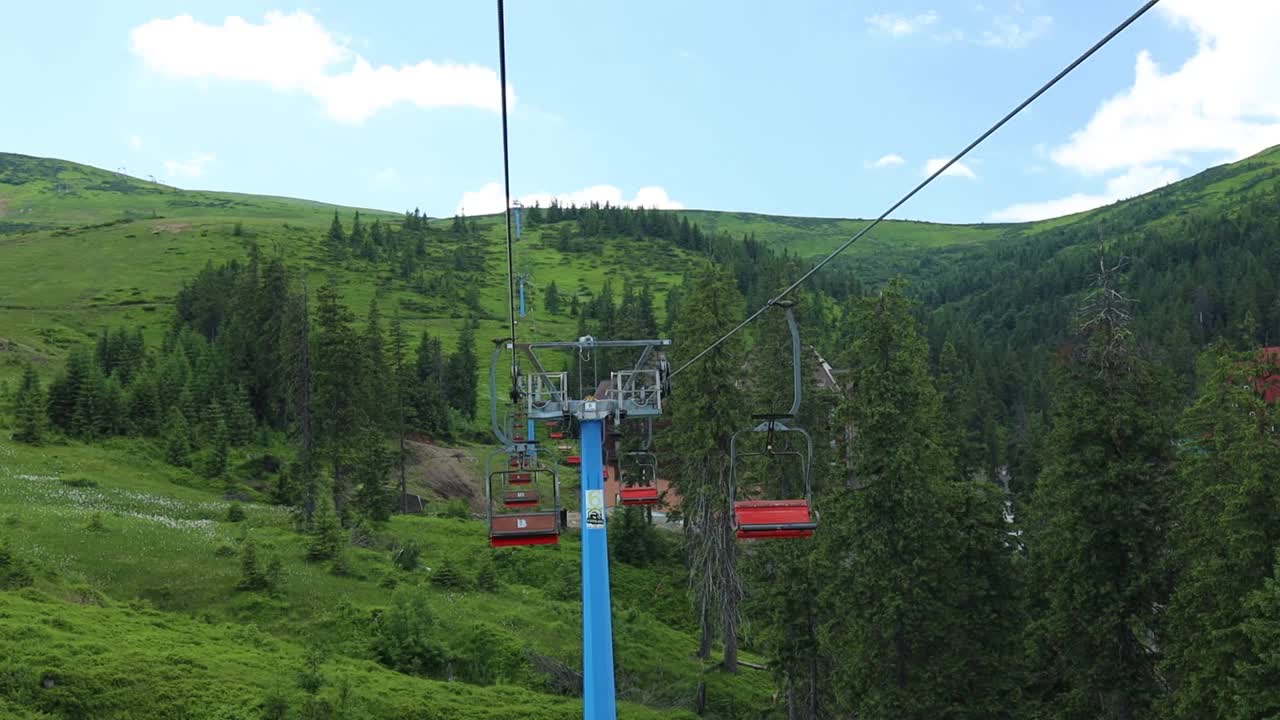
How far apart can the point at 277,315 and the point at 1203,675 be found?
227ft

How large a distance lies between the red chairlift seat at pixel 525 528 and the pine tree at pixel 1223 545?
1446cm

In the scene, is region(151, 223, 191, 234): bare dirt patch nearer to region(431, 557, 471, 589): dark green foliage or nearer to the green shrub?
the green shrub

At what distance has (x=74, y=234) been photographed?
565 feet

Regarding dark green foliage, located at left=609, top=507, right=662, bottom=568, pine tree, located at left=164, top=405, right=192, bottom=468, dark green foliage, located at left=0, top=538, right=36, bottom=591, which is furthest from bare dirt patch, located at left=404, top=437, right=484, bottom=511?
dark green foliage, located at left=0, top=538, right=36, bottom=591

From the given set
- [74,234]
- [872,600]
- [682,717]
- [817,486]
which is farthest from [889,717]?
[74,234]

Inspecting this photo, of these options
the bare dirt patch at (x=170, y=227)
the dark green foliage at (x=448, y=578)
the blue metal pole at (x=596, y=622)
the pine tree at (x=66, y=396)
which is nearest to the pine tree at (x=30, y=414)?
the pine tree at (x=66, y=396)

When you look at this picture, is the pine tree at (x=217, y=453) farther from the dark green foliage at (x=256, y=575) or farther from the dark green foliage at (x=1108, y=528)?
the dark green foliage at (x=1108, y=528)

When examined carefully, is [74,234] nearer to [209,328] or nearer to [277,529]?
[209,328]

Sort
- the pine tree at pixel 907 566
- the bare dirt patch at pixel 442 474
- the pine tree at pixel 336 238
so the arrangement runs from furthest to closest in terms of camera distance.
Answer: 1. the pine tree at pixel 336 238
2. the bare dirt patch at pixel 442 474
3. the pine tree at pixel 907 566

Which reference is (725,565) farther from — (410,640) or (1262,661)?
(1262,661)

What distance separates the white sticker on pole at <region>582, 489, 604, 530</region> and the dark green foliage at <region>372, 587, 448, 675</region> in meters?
13.6

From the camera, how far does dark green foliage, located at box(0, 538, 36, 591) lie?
24.1 metres

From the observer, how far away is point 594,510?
16.2 metres

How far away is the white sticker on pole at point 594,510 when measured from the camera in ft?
52.8
